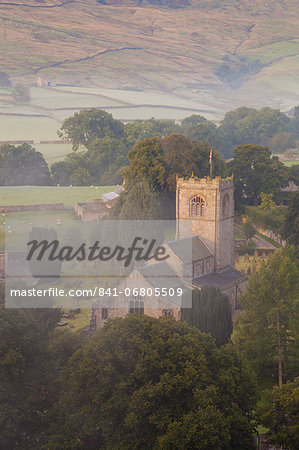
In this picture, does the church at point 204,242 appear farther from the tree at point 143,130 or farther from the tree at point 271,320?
the tree at point 143,130

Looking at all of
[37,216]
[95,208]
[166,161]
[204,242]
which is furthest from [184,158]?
[204,242]

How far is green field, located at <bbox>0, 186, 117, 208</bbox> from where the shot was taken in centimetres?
9031

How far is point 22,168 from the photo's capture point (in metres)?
117

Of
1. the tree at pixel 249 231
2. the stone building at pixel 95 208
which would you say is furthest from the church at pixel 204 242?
the stone building at pixel 95 208

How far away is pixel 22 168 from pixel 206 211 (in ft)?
235

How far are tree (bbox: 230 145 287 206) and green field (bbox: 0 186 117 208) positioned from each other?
23.6 m

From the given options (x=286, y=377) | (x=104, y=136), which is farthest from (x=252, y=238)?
(x=104, y=136)

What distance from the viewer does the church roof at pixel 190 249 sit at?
49.8 m

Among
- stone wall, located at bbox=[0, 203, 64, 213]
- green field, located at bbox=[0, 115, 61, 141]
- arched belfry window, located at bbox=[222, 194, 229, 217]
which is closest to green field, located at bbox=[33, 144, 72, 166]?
green field, located at bbox=[0, 115, 61, 141]

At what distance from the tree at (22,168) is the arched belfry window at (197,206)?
222 ft

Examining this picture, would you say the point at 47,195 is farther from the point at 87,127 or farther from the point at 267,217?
the point at 87,127

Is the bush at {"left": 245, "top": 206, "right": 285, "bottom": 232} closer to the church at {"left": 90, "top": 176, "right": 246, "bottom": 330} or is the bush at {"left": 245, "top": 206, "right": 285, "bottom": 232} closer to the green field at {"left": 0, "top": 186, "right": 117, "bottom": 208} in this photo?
the church at {"left": 90, "top": 176, "right": 246, "bottom": 330}

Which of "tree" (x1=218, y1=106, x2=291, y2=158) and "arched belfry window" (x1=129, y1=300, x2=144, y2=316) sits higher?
"tree" (x1=218, y1=106, x2=291, y2=158)

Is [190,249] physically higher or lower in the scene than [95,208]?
higher
